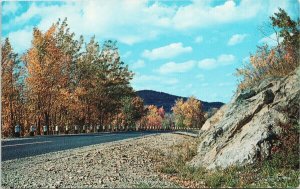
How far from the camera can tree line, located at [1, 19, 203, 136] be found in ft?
144

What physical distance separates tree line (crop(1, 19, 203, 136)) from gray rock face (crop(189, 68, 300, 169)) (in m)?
28.3

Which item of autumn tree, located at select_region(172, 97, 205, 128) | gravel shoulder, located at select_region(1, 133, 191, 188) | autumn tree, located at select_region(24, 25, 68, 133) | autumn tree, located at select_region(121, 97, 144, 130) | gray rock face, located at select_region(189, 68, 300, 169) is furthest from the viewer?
autumn tree, located at select_region(172, 97, 205, 128)

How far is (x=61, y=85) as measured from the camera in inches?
1960

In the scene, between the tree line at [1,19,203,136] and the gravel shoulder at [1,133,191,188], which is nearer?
the gravel shoulder at [1,133,191,188]

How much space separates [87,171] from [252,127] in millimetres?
5239

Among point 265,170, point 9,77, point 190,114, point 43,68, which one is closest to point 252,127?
point 265,170

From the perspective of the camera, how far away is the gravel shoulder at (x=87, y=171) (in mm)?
11156

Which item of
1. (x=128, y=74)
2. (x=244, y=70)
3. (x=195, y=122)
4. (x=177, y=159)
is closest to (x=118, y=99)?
(x=128, y=74)

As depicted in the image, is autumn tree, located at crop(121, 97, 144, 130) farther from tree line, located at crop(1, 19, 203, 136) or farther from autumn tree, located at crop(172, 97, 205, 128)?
autumn tree, located at crop(172, 97, 205, 128)

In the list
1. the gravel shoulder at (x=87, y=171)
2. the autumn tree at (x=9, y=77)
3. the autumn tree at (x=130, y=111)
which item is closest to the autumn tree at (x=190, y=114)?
the autumn tree at (x=130, y=111)

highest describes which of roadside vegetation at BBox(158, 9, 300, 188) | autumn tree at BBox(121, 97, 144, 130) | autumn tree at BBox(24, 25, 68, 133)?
autumn tree at BBox(24, 25, 68, 133)

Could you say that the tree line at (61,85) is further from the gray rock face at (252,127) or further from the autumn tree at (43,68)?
the gray rock face at (252,127)

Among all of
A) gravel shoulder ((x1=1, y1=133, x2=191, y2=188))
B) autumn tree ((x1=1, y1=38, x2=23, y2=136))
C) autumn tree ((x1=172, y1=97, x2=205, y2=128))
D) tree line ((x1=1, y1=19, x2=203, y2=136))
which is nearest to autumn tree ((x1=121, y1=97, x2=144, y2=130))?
tree line ((x1=1, y1=19, x2=203, y2=136))

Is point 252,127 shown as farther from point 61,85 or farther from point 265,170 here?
point 61,85
